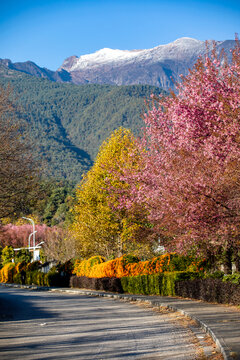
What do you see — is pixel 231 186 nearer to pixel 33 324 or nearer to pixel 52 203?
pixel 33 324

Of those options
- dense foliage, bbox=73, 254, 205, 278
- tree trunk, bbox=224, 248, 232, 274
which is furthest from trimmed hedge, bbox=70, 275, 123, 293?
tree trunk, bbox=224, 248, 232, 274

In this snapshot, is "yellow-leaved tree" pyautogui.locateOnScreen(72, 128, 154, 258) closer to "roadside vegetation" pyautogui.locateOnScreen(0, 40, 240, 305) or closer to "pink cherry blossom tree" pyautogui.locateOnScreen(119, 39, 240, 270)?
"roadside vegetation" pyautogui.locateOnScreen(0, 40, 240, 305)

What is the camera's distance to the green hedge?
2028 cm

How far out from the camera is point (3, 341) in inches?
400

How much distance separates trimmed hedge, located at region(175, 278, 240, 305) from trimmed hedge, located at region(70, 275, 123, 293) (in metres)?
7.22

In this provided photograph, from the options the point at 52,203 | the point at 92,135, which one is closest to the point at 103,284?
the point at 52,203

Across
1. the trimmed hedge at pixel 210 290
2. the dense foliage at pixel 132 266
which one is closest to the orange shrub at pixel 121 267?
the dense foliage at pixel 132 266

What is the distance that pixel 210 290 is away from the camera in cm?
1658

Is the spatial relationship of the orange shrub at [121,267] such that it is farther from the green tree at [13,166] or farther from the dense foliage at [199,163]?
the green tree at [13,166]

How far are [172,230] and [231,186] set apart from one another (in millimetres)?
3371

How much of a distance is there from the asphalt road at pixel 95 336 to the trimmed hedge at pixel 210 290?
76.0 inches

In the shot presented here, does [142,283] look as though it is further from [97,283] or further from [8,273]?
[8,273]

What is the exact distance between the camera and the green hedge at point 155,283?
2028 cm

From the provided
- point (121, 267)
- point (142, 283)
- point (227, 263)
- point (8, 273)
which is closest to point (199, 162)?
point (227, 263)
